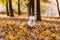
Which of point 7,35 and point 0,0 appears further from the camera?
point 0,0

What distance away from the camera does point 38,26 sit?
17.7 meters

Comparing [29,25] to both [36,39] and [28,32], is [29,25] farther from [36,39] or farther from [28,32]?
[36,39]

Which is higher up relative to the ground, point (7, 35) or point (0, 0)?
point (0, 0)

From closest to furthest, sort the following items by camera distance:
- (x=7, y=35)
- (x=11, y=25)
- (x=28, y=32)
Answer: (x=7, y=35)
(x=28, y=32)
(x=11, y=25)

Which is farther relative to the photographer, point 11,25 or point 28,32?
point 11,25

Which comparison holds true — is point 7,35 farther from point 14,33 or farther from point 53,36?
point 53,36

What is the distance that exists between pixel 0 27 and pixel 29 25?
2.18m

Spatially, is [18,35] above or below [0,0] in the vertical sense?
below

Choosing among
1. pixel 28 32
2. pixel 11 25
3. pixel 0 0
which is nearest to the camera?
pixel 28 32

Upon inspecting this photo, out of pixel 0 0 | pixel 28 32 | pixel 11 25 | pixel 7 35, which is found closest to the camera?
pixel 7 35

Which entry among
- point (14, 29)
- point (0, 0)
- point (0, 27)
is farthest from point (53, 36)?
point (0, 0)

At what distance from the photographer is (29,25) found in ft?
55.8

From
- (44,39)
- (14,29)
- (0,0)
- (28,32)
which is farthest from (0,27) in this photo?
(0,0)

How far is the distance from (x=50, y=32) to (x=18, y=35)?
8.82 ft
